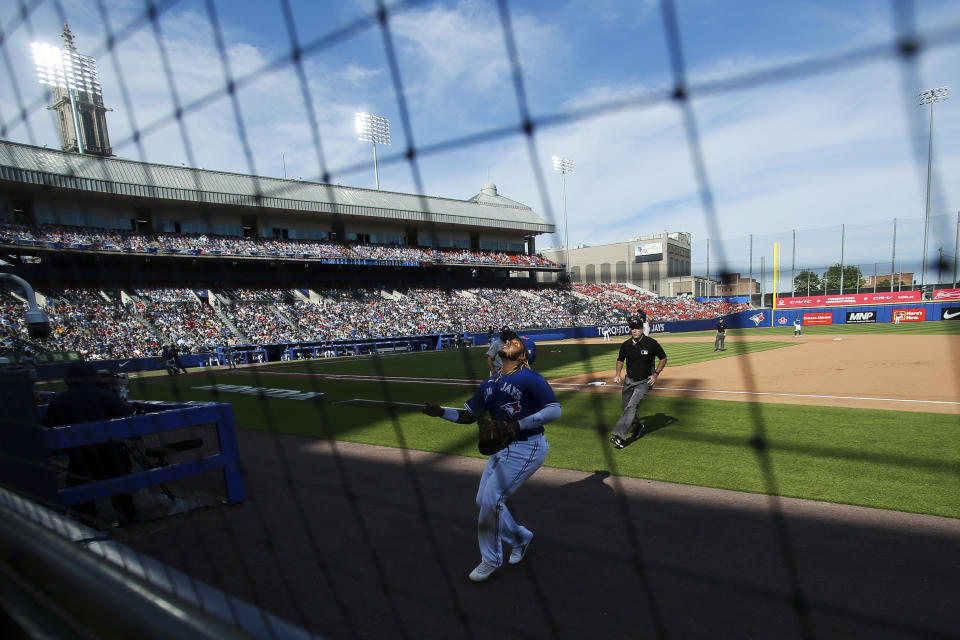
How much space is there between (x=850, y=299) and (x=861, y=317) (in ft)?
5.41

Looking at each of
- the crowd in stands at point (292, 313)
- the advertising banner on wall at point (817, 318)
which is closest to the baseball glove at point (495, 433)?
the crowd in stands at point (292, 313)

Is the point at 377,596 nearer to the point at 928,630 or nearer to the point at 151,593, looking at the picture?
the point at 151,593

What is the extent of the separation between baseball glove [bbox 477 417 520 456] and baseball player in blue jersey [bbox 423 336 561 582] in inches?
3.9

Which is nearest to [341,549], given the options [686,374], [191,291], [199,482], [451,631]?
[451,631]

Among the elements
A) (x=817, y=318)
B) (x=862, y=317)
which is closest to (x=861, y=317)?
(x=862, y=317)

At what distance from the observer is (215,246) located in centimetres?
2595

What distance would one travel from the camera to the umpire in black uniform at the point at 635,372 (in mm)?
6320

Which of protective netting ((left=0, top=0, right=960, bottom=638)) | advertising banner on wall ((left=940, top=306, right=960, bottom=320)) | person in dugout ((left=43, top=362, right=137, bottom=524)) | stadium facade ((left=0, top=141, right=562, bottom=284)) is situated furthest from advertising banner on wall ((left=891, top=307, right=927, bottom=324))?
person in dugout ((left=43, top=362, right=137, bottom=524))

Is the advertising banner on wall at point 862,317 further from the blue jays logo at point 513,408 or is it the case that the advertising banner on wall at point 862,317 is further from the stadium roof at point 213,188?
the blue jays logo at point 513,408

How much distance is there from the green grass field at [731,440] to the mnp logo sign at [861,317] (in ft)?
117

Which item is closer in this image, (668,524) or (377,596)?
(377,596)

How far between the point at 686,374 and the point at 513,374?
36.3 ft

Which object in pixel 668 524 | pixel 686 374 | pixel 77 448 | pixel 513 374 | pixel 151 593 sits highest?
pixel 151 593

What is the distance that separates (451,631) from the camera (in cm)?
283
